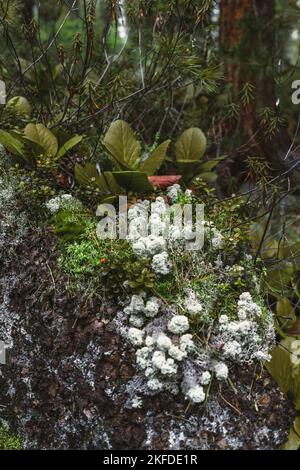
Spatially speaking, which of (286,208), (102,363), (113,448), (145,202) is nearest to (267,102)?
(286,208)

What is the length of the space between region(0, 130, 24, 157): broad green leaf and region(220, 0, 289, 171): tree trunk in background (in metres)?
1.80

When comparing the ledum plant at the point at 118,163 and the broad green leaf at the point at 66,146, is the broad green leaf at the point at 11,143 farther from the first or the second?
the ledum plant at the point at 118,163

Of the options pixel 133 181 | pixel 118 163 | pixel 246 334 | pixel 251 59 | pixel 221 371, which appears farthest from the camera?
pixel 251 59

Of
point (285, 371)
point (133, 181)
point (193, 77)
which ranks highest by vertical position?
point (193, 77)

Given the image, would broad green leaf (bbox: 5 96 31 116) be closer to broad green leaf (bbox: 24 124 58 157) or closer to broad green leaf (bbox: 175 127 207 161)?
broad green leaf (bbox: 24 124 58 157)

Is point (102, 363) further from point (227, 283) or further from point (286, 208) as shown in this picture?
point (286, 208)

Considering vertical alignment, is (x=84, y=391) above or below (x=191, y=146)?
below

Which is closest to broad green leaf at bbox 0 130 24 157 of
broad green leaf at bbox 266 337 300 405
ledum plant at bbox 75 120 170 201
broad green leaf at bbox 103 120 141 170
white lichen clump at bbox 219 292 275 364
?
ledum plant at bbox 75 120 170 201

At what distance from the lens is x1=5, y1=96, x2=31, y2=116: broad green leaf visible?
2.75m

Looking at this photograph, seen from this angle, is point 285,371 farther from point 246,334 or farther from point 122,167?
point 122,167

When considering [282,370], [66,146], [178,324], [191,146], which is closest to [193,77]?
[191,146]

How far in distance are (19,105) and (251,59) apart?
1.78 m

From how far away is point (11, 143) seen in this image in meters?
2.43

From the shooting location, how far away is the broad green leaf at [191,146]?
290cm
